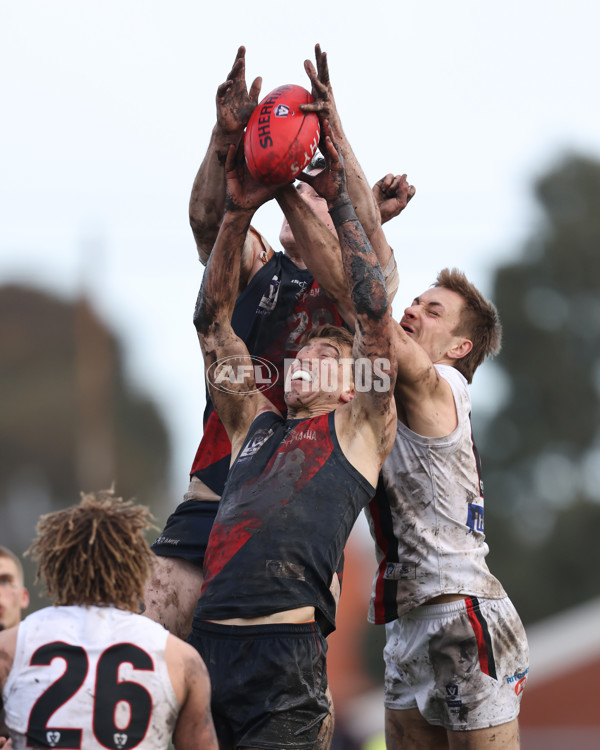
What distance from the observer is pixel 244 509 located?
182 inches

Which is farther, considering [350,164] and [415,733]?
[415,733]

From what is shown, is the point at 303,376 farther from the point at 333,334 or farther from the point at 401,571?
the point at 401,571

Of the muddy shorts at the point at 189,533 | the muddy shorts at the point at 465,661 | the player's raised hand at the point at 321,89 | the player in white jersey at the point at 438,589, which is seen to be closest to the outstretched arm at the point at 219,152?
the player's raised hand at the point at 321,89

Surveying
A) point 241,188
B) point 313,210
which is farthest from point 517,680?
point 241,188

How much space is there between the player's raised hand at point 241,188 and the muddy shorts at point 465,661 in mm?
2074

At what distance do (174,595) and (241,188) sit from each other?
1.92 meters

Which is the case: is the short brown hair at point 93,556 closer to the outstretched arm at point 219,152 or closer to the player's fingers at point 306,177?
the player's fingers at point 306,177

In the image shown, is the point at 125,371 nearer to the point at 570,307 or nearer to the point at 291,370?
the point at 570,307

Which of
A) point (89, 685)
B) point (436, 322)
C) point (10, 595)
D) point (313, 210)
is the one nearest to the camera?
point (89, 685)

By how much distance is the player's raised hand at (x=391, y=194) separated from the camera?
5.66m

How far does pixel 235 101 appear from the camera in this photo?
16.7 ft

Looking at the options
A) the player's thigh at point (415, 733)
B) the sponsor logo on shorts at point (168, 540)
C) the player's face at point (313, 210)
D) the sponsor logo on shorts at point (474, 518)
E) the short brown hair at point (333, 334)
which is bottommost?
the player's thigh at point (415, 733)

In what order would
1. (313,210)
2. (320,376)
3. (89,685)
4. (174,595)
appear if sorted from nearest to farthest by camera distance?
1. (89,685)
2. (320,376)
3. (174,595)
4. (313,210)

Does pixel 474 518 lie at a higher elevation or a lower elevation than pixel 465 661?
higher
